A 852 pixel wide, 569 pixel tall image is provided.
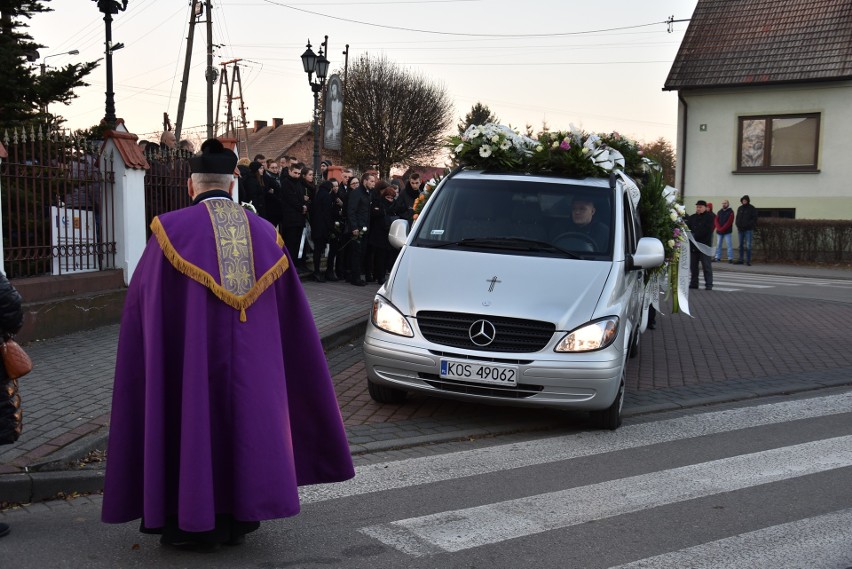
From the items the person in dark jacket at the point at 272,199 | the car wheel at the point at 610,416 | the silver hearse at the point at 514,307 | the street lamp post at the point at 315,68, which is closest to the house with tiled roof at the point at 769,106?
the street lamp post at the point at 315,68

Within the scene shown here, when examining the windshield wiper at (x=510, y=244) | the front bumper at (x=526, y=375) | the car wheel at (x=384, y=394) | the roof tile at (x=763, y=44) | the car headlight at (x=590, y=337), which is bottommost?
the car wheel at (x=384, y=394)

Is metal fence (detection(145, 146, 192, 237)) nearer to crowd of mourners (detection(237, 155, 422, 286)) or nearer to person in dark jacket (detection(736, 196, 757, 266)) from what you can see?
crowd of mourners (detection(237, 155, 422, 286))

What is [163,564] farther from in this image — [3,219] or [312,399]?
[3,219]

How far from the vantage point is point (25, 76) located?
12016mm

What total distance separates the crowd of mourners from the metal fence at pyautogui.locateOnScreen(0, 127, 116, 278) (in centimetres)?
380

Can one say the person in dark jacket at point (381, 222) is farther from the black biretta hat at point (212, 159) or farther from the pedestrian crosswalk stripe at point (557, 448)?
the black biretta hat at point (212, 159)

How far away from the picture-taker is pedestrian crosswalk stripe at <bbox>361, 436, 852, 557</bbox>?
4.61 m

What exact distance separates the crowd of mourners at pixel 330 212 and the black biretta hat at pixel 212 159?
998 centimetres

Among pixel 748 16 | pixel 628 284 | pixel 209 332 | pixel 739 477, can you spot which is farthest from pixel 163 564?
pixel 748 16

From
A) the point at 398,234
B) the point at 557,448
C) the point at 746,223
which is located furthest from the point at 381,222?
the point at 746,223

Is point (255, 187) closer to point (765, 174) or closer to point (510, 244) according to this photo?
point (510, 244)

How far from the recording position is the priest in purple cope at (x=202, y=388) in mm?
3980

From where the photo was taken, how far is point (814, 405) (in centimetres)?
809

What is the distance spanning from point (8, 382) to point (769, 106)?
30.2 meters
